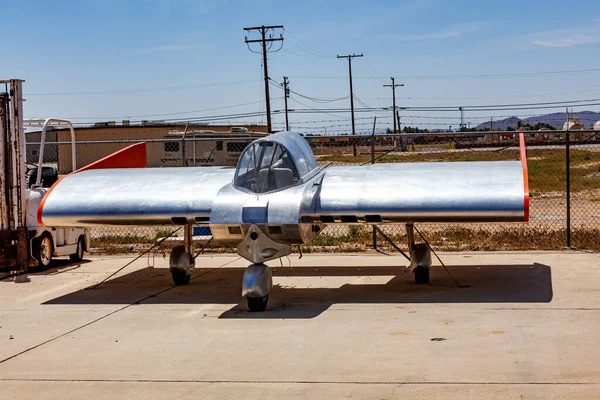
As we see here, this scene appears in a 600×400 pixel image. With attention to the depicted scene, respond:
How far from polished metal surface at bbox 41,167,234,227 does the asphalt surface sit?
125 cm

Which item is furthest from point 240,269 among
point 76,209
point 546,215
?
point 546,215

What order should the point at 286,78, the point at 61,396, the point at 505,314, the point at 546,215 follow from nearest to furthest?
the point at 61,396 < the point at 505,314 < the point at 546,215 < the point at 286,78

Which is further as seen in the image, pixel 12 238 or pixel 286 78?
pixel 286 78

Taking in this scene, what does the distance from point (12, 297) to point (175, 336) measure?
14.4 ft

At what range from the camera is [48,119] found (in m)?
16.0

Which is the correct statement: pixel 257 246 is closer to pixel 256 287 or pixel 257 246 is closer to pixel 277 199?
pixel 256 287

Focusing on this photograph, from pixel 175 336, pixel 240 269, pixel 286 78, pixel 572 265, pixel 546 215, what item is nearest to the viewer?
pixel 175 336

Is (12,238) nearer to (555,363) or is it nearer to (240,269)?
(240,269)

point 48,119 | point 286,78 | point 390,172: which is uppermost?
point 286,78

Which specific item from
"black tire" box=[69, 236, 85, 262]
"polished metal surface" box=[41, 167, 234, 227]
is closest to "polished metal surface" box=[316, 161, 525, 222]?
"polished metal surface" box=[41, 167, 234, 227]

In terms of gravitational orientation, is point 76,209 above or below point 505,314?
above

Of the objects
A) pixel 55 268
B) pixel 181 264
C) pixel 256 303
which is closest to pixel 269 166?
pixel 256 303

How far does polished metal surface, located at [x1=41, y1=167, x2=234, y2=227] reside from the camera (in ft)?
40.4

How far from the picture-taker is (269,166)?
12219mm
